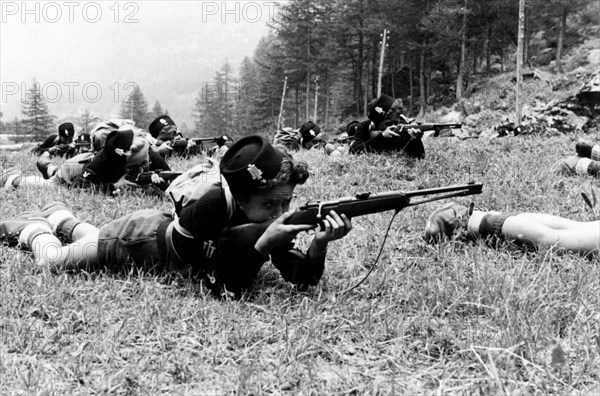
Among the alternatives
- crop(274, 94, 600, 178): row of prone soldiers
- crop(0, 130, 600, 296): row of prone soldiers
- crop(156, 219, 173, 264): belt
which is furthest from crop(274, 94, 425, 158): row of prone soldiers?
crop(156, 219, 173, 264): belt

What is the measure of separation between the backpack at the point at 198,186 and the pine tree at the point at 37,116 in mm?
53072

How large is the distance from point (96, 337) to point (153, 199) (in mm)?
3434

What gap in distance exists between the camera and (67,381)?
7.26 ft

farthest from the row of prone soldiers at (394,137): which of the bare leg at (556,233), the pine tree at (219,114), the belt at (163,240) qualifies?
the pine tree at (219,114)

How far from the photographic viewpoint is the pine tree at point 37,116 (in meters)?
49.4

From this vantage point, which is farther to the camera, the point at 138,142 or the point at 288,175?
the point at 138,142

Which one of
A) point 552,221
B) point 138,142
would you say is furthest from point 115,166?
point 552,221

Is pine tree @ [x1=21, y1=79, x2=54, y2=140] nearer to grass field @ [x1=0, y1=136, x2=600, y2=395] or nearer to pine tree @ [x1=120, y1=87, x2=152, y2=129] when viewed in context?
pine tree @ [x1=120, y1=87, x2=152, y2=129]

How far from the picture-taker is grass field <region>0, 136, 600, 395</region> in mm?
2174

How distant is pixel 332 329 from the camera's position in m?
2.66

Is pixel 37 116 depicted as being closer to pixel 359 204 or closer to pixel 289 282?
pixel 289 282

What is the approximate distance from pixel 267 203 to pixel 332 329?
86cm

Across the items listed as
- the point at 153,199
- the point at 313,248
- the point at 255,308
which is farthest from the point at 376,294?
the point at 153,199

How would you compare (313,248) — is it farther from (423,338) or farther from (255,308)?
(423,338)
